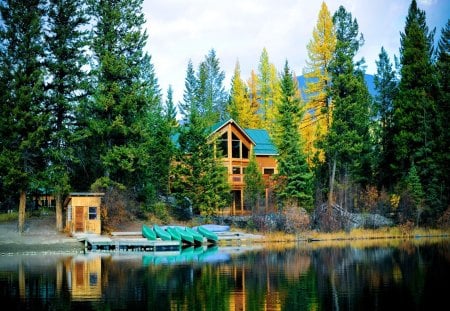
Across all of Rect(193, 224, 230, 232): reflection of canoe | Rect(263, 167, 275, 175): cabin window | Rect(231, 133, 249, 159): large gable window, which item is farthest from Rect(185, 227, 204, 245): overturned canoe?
Rect(263, 167, 275, 175): cabin window

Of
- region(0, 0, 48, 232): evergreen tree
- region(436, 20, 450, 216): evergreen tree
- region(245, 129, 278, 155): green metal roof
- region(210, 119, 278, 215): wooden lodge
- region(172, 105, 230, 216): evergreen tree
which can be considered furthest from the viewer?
region(245, 129, 278, 155): green metal roof

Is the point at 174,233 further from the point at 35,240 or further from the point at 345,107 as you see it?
the point at 345,107

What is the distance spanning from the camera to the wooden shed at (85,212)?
40.4 m

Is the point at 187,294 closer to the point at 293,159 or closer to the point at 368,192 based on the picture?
the point at 293,159

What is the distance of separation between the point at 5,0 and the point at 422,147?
34.2 meters

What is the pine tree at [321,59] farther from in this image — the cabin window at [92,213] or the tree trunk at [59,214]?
the tree trunk at [59,214]

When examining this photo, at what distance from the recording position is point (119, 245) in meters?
38.3

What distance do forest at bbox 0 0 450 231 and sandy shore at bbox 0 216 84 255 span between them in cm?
101

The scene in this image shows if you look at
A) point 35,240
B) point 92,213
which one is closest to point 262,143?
point 92,213

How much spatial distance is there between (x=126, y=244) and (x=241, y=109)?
38.3 metres

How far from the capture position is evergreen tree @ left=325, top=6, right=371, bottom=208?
47719mm

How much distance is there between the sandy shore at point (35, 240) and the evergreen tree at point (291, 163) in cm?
1641

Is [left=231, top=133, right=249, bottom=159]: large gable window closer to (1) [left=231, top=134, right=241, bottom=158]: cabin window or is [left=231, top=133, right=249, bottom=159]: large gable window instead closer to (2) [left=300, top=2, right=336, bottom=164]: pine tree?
(1) [left=231, top=134, right=241, bottom=158]: cabin window

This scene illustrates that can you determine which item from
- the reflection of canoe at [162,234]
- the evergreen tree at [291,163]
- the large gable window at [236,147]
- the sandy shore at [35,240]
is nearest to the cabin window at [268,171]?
the large gable window at [236,147]
